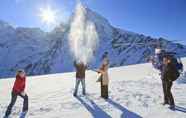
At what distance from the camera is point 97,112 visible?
510 inches

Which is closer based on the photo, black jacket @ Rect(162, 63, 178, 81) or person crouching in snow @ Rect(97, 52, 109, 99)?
black jacket @ Rect(162, 63, 178, 81)

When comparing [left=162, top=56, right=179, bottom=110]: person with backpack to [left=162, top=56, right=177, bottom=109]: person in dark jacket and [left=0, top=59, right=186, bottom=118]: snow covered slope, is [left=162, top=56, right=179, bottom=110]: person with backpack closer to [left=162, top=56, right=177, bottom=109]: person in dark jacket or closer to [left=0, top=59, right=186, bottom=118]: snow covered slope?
[left=162, top=56, right=177, bottom=109]: person in dark jacket

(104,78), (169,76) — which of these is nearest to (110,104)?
(104,78)

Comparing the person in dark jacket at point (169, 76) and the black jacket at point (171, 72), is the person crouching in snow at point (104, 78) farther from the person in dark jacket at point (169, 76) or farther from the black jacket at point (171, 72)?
the black jacket at point (171, 72)

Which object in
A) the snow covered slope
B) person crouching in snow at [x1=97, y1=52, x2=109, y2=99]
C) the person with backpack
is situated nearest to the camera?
the snow covered slope

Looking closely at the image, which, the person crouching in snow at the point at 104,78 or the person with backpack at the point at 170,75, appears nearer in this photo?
the person with backpack at the point at 170,75

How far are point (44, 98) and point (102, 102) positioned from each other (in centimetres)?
355

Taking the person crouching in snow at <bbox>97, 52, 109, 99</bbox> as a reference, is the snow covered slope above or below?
below

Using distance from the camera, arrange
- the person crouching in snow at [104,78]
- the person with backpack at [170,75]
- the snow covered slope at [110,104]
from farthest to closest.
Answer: the person crouching in snow at [104,78] < the person with backpack at [170,75] < the snow covered slope at [110,104]

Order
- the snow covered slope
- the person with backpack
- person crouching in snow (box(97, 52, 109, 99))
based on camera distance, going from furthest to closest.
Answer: person crouching in snow (box(97, 52, 109, 99)), the person with backpack, the snow covered slope

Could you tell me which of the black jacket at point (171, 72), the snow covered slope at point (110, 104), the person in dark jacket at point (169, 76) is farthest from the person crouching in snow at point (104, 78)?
the black jacket at point (171, 72)

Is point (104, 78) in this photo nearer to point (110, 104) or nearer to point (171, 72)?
point (110, 104)

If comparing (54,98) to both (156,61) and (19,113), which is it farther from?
(156,61)

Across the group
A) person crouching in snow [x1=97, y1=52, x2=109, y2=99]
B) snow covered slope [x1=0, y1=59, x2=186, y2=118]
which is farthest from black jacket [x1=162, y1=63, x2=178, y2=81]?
person crouching in snow [x1=97, y1=52, x2=109, y2=99]
